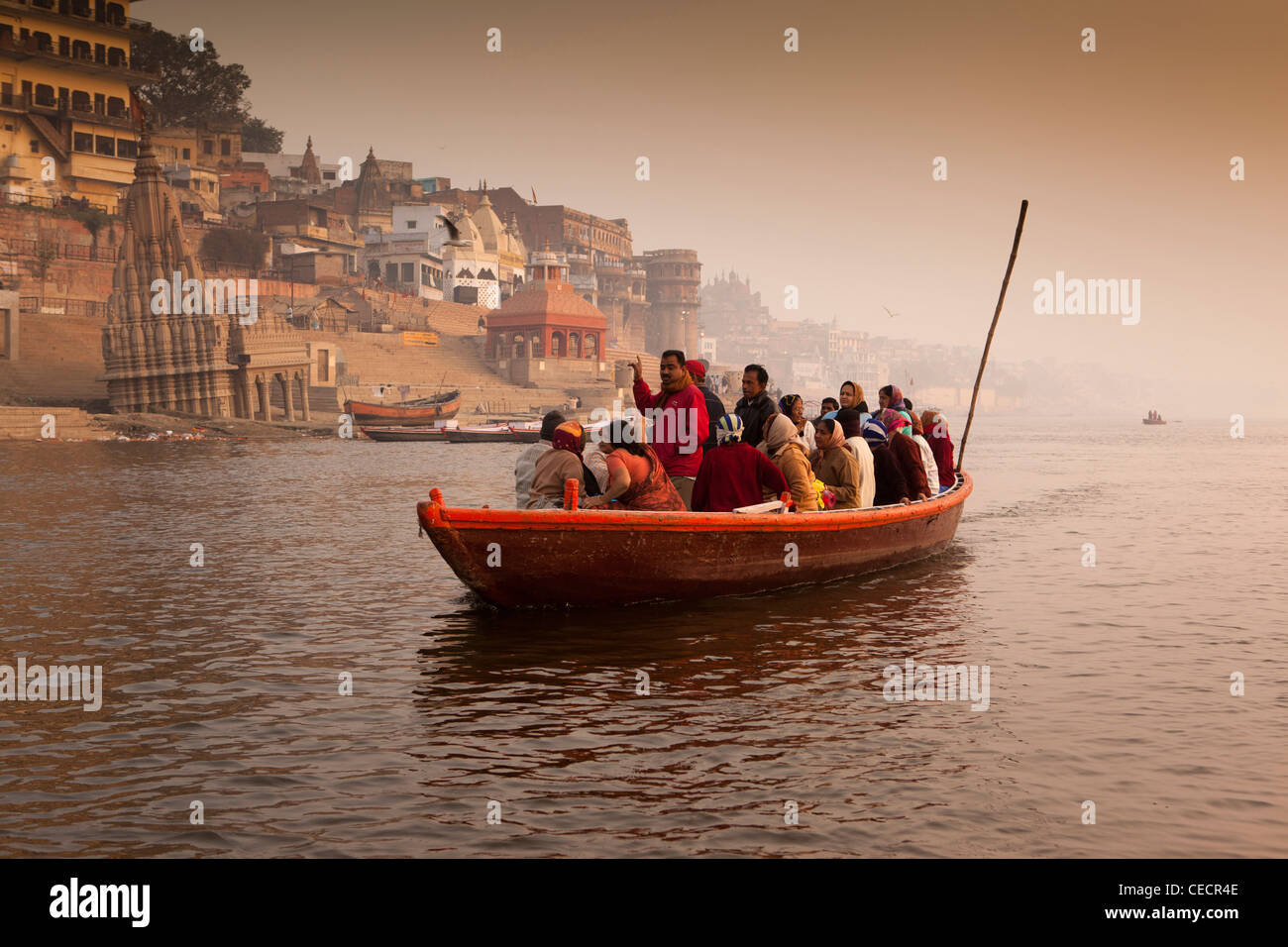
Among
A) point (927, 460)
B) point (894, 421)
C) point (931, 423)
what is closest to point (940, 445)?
point (931, 423)

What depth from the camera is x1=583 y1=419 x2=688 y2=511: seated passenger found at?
38.2 feet

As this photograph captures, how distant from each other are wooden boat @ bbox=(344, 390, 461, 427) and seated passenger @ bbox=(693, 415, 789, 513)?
57.8 meters

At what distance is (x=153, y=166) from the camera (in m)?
60.4

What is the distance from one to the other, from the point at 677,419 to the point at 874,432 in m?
4.06

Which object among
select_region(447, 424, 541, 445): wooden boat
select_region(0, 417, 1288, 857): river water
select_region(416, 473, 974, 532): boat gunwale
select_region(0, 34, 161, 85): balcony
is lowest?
select_region(0, 417, 1288, 857): river water

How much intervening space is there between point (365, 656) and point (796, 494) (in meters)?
5.06

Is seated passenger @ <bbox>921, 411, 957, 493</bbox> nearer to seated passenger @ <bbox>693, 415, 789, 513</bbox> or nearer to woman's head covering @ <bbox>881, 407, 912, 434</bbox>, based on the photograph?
woman's head covering @ <bbox>881, 407, 912, 434</bbox>

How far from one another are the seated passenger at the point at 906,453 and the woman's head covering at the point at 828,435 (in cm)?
166

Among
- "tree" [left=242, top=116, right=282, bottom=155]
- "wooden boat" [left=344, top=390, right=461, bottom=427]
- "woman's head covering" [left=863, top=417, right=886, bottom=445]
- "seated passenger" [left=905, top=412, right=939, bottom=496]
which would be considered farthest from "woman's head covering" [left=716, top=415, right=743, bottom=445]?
"tree" [left=242, top=116, right=282, bottom=155]

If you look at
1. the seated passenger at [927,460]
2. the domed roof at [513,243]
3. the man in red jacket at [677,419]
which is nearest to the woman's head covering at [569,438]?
the man in red jacket at [677,419]

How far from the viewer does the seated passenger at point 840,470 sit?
14039 mm

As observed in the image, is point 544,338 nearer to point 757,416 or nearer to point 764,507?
Answer: point 757,416
